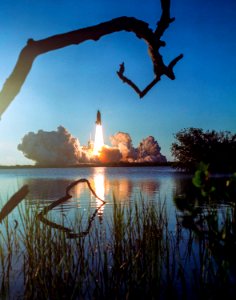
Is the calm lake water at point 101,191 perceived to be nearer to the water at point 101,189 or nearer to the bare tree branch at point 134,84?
the water at point 101,189

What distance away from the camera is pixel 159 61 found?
2.19 m

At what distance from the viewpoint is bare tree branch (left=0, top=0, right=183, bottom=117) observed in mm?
1544

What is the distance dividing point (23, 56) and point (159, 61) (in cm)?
93

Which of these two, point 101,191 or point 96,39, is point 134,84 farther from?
point 101,191

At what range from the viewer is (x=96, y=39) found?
70.5 inches

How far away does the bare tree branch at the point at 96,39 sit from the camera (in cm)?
154

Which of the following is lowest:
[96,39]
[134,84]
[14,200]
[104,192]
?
[104,192]

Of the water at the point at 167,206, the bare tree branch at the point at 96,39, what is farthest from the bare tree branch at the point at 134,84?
the water at the point at 167,206

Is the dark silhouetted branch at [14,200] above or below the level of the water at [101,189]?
above

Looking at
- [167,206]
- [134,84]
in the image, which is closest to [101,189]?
[167,206]

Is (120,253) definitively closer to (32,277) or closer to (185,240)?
(32,277)

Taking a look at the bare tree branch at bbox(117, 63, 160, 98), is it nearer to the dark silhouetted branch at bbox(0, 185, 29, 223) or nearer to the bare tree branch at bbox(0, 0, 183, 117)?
the bare tree branch at bbox(0, 0, 183, 117)

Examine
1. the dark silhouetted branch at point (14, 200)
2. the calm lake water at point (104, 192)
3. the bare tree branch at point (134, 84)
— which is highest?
the bare tree branch at point (134, 84)

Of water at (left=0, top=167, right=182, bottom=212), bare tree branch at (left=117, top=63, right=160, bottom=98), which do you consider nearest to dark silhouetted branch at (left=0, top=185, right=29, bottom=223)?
bare tree branch at (left=117, top=63, right=160, bottom=98)
